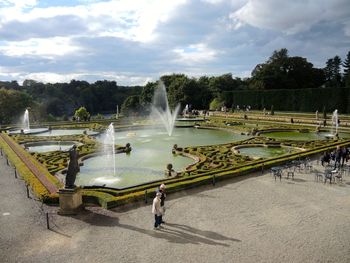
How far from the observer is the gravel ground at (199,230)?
9.36 m

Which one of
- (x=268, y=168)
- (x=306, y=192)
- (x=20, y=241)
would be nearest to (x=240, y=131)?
(x=268, y=168)

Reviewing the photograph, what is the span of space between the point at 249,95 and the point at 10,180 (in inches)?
2227

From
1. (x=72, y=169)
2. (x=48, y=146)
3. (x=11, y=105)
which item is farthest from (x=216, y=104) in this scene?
(x=72, y=169)

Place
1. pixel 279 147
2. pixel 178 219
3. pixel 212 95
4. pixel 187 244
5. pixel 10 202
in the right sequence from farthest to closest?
pixel 212 95 → pixel 279 147 → pixel 10 202 → pixel 178 219 → pixel 187 244

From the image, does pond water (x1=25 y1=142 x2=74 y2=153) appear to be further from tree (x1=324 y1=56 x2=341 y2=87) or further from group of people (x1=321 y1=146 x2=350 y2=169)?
tree (x1=324 y1=56 x2=341 y2=87)

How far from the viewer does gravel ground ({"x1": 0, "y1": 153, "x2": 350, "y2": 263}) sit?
9.36m

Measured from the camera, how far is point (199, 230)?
424 inches

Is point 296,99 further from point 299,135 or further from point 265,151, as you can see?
point 265,151

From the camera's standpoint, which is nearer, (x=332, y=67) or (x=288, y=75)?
(x=288, y=75)

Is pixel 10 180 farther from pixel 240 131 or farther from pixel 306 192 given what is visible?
pixel 240 131

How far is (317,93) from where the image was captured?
186 feet

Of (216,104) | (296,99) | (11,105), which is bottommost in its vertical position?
(216,104)

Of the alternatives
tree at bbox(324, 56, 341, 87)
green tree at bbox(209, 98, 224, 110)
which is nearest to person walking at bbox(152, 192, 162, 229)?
green tree at bbox(209, 98, 224, 110)

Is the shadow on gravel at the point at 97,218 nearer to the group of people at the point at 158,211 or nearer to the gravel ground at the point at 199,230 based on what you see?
the gravel ground at the point at 199,230
